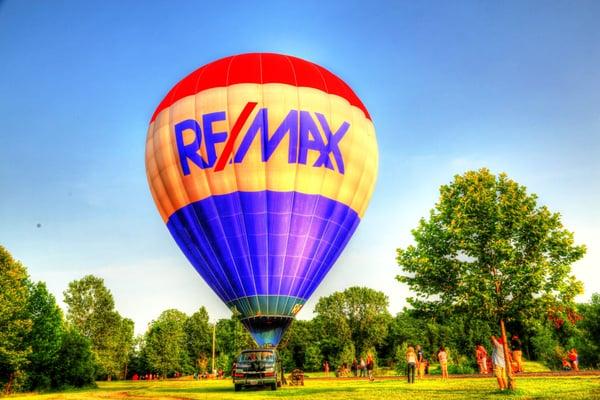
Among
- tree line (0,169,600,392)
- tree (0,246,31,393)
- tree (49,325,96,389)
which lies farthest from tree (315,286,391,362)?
tree (0,246,31,393)

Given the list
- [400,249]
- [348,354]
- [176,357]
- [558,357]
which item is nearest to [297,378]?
[400,249]

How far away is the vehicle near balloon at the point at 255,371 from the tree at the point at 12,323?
19.2 m

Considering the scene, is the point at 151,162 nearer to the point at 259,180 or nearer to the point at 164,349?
the point at 259,180

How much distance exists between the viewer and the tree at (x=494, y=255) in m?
17.3

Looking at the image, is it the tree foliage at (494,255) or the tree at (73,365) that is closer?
the tree foliage at (494,255)

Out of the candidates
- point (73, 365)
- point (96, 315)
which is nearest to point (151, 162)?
point (73, 365)

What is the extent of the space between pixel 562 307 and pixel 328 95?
1764cm

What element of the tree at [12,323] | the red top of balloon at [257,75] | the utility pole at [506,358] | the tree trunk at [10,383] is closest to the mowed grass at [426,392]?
the utility pole at [506,358]

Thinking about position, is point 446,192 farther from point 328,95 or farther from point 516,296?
point 328,95

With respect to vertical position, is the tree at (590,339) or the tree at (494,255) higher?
the tree at (494,255)

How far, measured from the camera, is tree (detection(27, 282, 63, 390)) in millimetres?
38250

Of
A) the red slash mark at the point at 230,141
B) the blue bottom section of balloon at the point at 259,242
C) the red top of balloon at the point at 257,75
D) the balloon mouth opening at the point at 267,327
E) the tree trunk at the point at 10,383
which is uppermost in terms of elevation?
the red top of balloon at the point at 257,75

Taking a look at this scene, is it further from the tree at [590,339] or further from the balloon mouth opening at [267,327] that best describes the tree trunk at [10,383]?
the tree at [590,339]

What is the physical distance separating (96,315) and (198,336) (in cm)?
3301
